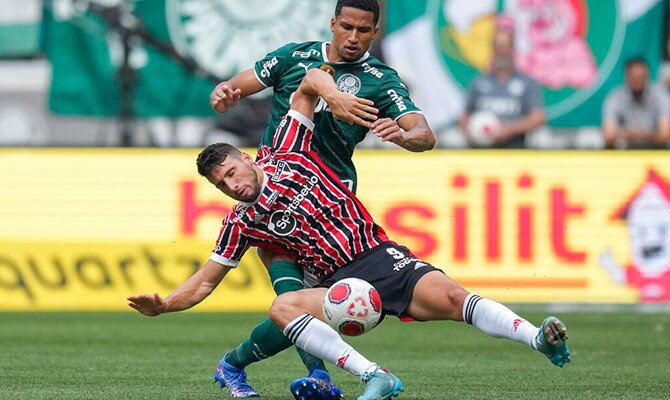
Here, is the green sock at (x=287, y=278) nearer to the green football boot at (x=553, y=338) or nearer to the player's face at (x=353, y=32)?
the player's face at (x=353, y=32)

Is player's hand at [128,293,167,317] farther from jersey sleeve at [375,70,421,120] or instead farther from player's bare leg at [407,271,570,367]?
jersey sleeve at [375,70,421,120]

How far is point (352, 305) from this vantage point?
698cm

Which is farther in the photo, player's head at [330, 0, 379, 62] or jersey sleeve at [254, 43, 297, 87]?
jersey sleeve at [254, 43, 297, 87]

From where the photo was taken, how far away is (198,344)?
10852mm

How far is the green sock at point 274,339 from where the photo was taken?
7.61m

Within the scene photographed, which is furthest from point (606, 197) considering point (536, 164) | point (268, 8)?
point (268, 8)

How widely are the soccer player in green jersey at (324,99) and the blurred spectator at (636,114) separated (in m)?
7.40

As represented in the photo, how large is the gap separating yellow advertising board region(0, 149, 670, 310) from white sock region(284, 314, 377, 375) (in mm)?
6592

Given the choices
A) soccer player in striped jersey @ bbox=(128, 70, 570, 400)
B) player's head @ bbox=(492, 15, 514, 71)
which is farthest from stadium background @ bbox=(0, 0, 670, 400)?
player's head @ bbox=(492, 15, 514, 71)

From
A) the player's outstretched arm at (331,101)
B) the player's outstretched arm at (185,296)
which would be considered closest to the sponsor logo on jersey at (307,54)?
the player's outstretched arm at (331,101)

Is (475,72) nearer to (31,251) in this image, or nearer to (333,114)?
(31,251)

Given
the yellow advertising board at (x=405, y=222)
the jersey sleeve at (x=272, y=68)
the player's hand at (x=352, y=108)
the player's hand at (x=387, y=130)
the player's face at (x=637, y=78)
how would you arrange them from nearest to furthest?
the player's hand at (x=387, y=130)
the player's hand at (x=352, y=108)
the jersey sleeve at (x=272, y=68)
the yellow advertising board at (x=405, y=222)
the player's face at (x=637, y=78)

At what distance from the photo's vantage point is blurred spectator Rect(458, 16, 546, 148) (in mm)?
14867

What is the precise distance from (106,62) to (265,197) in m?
9.14
